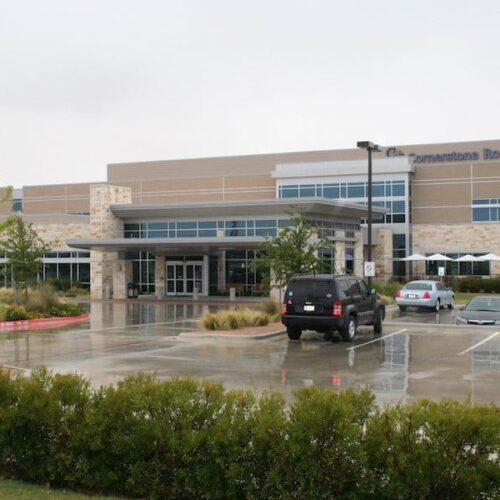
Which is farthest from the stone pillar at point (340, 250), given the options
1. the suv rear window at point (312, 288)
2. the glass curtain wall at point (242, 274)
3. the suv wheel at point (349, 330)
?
the suv rear window at point (312, 288)

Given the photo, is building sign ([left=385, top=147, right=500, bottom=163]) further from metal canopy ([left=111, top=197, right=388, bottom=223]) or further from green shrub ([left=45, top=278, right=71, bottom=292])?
green shrub ([left=45, top=278, right=71, bottom=292])

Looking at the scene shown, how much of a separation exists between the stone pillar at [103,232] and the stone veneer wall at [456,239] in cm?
2755

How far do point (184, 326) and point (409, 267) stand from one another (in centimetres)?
4103

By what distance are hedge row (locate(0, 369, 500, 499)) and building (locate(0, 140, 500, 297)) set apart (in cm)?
3370

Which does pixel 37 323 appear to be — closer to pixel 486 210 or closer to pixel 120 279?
pixel 120 279

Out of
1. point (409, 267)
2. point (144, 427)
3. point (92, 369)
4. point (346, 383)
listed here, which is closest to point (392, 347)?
point (346, 383)

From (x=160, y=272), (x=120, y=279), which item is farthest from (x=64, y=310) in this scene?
(x=160, y=272)

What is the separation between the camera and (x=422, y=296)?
34688mm

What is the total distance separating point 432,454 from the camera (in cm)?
637

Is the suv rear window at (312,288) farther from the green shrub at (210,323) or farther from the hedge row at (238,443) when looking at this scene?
the hedge row at (238,443)

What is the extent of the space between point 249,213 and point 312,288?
2708 centimetres

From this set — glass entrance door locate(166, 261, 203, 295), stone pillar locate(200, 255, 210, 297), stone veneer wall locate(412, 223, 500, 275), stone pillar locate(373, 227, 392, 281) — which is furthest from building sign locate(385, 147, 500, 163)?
glass entrance door locate(166, 261, 203, 295)

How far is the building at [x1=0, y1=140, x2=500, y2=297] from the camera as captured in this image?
48406 millimetres

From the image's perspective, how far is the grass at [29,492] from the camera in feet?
22.9
